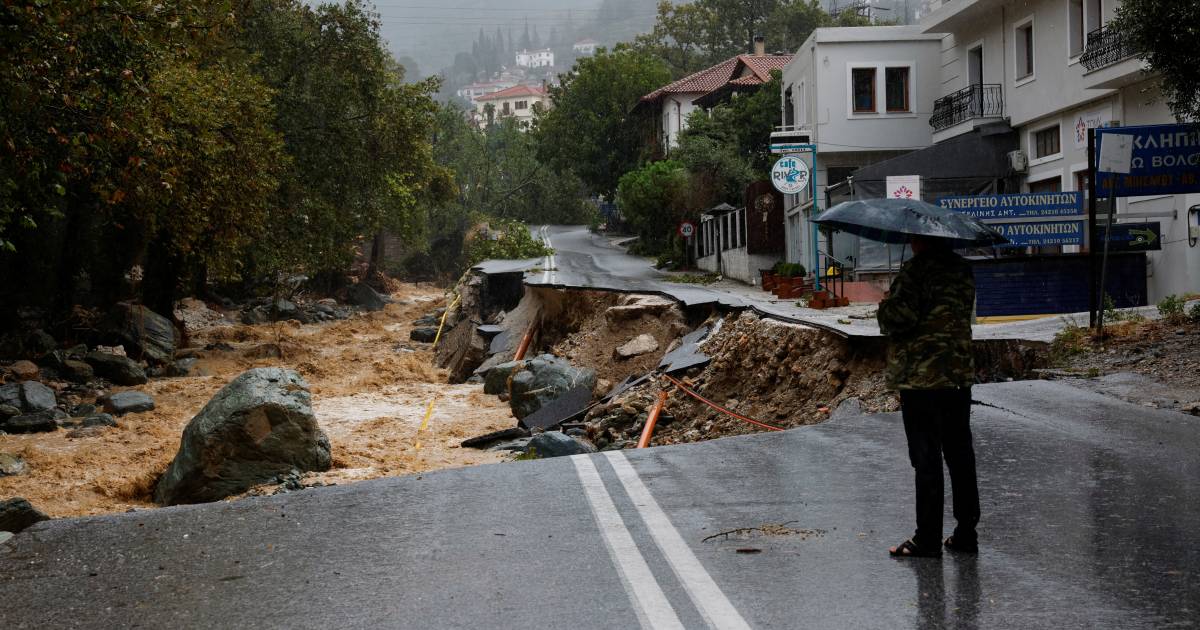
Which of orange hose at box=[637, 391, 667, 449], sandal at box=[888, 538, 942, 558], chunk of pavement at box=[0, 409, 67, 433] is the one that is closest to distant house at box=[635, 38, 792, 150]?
chunk of pavement at box=[0, 409, 67, 433]

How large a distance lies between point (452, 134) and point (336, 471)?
7834cm

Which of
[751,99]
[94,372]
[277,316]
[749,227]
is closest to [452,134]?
[751,99]

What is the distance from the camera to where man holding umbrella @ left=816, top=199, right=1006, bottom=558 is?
19.3ft

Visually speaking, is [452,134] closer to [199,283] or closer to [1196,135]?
[199,283]

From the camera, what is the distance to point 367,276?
59.3 m

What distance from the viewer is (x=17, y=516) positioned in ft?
24.8

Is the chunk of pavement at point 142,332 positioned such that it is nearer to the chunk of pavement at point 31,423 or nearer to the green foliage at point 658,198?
the chunk of pavement at point 31,423

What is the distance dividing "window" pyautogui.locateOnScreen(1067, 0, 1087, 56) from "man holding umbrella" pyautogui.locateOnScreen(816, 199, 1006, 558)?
23.0 metres

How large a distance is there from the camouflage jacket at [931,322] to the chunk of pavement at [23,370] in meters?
22.5

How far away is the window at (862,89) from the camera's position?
36.4 meters

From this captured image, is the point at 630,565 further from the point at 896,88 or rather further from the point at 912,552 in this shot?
the point at 896,88

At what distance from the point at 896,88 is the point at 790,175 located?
890 cm

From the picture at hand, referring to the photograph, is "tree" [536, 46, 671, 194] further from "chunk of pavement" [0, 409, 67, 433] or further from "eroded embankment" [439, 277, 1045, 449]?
"chunk of pavement" [0, 409, 67, 433]

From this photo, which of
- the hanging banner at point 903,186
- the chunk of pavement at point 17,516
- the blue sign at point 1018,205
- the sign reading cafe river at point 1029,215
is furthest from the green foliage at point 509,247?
the chunk of pavement at point 17,516
